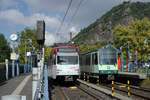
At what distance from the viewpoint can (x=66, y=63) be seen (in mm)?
19406

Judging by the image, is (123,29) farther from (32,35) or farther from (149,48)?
(32,35)

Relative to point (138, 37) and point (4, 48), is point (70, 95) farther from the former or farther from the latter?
point (4, 48)

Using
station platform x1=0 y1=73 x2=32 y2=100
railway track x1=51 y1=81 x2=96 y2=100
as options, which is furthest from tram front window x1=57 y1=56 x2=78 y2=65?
station platform x1=0 y1=73 x2=32 y2=100

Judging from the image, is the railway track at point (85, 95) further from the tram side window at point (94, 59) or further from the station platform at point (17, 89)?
the tram side window at point (94, 59)

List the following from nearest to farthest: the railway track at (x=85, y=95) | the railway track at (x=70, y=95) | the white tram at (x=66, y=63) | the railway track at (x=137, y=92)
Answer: the railway track at (x=85, y=95) < the railway track at (x=137, y=92) < the railway track at (x=70, y=95) < the white tram at (x=66, y=63)

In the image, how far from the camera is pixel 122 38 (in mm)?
45594

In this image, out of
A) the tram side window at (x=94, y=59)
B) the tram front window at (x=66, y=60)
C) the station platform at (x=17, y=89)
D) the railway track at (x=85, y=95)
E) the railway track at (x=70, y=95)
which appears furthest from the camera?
the tram side window at (x=94, y=59)

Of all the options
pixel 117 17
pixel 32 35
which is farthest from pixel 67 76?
pixel 117 17

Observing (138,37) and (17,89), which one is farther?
(138,37)

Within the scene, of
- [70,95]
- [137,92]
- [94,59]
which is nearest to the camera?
[70,95]

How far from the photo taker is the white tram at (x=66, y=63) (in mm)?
19125

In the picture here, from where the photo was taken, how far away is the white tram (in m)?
→ 19.1

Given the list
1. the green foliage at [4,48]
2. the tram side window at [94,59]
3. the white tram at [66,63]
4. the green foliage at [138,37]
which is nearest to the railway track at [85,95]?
the white tram at [66,63]

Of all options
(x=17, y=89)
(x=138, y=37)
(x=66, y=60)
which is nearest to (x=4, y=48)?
(x=138, y=37)
